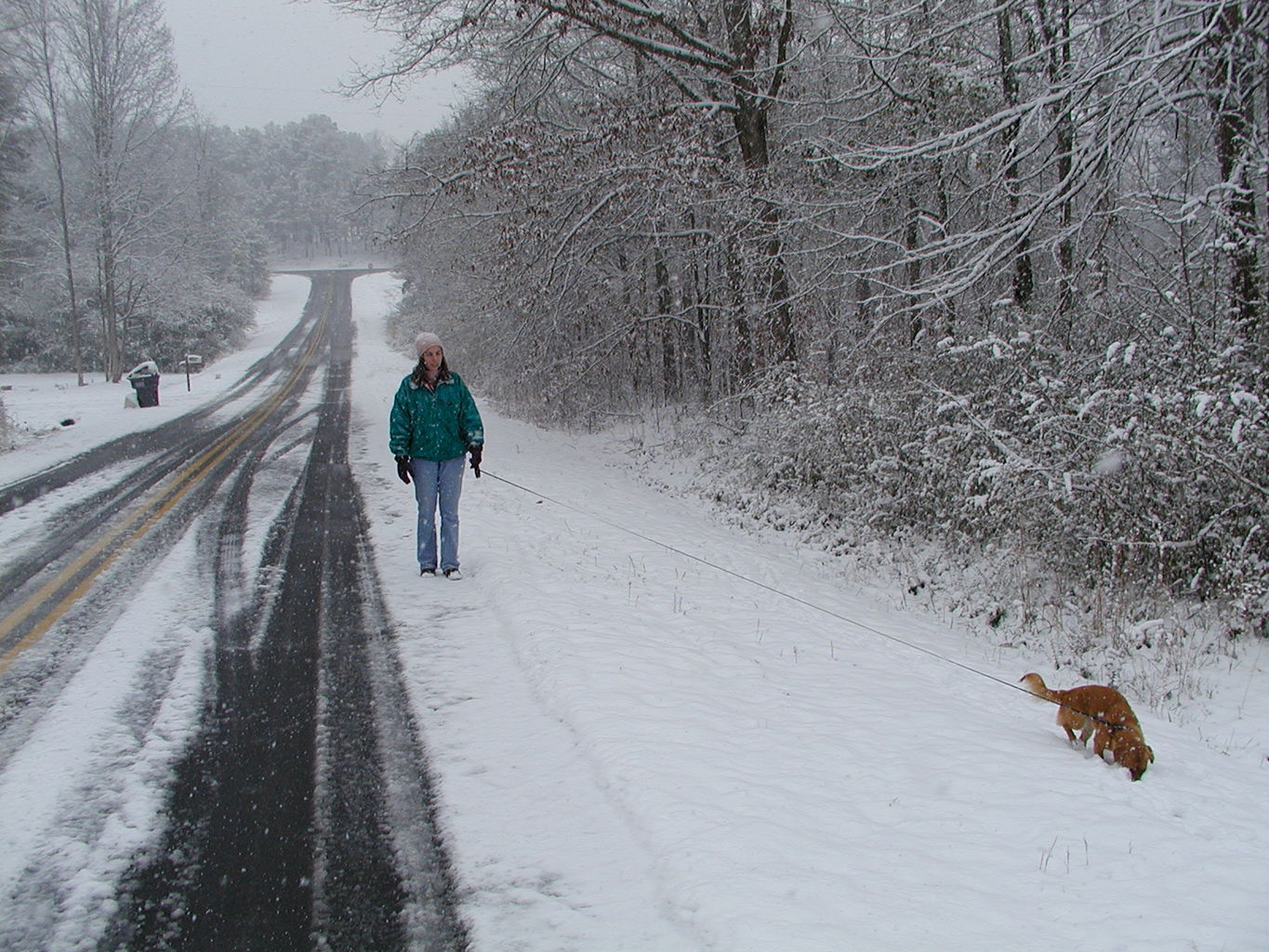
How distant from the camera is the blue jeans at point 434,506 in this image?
6.91 meters

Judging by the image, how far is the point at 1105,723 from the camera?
4047mm

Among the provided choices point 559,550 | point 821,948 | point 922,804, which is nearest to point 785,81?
point 559,550

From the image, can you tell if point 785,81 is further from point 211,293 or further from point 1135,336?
point 211,293

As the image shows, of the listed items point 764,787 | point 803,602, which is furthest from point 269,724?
point 803,602

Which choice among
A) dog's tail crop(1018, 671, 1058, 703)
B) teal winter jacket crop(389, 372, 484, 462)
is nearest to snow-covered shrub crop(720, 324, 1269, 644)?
dog's tail crop(1018, 671, 1058, 703)

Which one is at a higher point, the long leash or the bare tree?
the bare tree

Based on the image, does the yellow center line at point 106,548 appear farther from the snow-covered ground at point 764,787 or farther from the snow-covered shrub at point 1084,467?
the snow-covered shrub at point 1084,467

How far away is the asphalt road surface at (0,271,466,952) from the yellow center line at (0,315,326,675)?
25mm

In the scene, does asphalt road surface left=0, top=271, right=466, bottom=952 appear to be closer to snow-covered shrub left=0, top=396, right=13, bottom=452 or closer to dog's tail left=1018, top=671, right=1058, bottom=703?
dog's tail left=1018, top=671, right=1058, bottom=703

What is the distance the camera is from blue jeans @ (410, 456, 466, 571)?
22.7 ft

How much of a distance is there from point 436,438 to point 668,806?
14.3 ft

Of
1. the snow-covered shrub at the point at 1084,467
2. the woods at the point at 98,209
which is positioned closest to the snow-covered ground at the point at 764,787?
the snow-covered shrub at the point at 1084,467

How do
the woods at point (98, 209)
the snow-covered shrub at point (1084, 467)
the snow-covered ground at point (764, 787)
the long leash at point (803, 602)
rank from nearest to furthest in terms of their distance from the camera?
1. the snow-covered ground at point (764, 787)
2. the long leash at point (803, 602)
3. the snow-covered shrub at point (1084, 467)
4. the woods at point (98, 209)

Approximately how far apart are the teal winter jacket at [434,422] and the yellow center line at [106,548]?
8.79 feet
